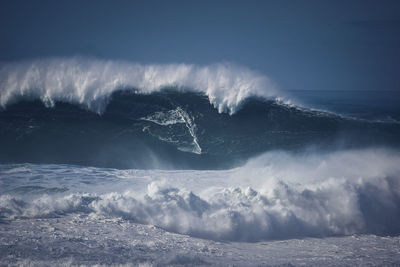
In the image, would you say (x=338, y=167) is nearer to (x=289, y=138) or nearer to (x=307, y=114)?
(x=289, y=138)

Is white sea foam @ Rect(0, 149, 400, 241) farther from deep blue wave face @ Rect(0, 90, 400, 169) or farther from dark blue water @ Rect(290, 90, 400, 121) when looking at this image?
dark blue water @ Rect(290, 90, 400, 121)

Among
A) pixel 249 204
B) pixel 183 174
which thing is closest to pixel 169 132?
pixel 183 174

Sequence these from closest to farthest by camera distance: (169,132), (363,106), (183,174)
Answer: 1. (183,174)
2. (169,132)
3. (363,106)

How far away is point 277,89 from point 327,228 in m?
6.22

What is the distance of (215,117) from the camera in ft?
31.8

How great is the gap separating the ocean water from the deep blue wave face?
0.05 metres

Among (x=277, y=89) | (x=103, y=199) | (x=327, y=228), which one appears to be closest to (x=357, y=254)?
(x=327, y=228)

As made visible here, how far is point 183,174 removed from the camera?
7.32 metres

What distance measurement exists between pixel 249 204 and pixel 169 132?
460 centimetres

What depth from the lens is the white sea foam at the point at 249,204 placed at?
4.98 metres

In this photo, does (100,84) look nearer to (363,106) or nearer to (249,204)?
(249,204)

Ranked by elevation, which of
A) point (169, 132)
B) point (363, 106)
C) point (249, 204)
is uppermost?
point (363, 106)

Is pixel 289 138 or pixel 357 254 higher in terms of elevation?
pixel 289 138

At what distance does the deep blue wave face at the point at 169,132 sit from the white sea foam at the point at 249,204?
1281 mm
